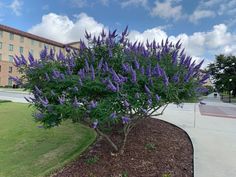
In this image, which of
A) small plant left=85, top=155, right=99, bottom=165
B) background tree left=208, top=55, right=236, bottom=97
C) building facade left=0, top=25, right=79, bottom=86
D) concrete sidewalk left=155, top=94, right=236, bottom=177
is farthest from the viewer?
building facade left=0, top=25, right=79, bottom=86

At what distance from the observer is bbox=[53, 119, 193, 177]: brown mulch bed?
404cm

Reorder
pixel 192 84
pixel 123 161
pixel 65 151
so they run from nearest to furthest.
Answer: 1. pixel 192 84
2. pixel 123 161
3. pixel 65 151

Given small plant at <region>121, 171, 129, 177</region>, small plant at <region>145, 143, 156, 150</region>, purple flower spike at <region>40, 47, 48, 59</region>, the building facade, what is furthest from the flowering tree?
the building facade


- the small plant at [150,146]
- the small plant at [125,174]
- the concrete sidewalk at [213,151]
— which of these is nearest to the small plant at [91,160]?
the small plant at [125,174]

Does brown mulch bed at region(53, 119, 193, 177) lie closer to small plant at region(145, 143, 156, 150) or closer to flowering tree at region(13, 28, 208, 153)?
small plant at region(145, 143, 156, 150)

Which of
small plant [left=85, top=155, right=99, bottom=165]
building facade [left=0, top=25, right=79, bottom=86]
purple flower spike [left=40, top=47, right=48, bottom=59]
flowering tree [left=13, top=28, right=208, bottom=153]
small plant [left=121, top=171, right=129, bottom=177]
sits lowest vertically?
small plant [left=121, top=171, right=129, bottom=177]

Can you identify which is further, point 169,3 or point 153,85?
point 169,3

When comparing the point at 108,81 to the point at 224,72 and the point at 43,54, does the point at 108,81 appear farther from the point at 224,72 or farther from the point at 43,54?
the point at 224,72

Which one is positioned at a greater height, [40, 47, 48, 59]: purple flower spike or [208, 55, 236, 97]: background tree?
[208, 55, 236, 97]: background tree

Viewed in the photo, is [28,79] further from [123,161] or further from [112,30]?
[123,161]

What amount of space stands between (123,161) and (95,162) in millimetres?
530

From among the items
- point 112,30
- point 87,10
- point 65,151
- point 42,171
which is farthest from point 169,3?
point 42,171

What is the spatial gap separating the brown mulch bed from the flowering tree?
2.93 feet

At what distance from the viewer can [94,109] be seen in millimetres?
3209
